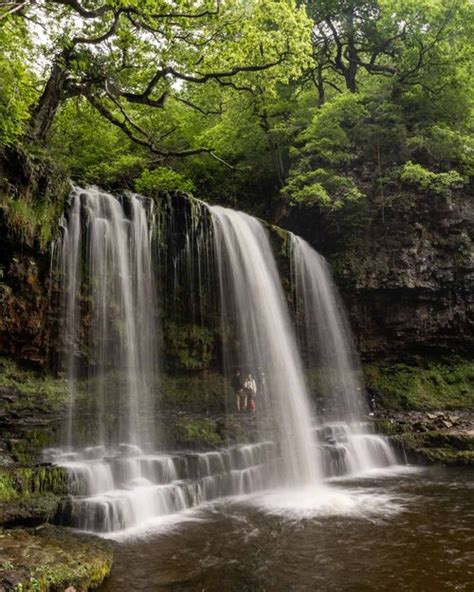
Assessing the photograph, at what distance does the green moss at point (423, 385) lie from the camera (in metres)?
17.2

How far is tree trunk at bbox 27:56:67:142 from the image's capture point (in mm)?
12438

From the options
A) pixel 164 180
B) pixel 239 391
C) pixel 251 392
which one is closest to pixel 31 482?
pixel 251 392

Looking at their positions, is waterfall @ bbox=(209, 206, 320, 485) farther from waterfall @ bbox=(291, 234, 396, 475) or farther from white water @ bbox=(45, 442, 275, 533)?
white water @ bbox=(45, 442, 275, 533)

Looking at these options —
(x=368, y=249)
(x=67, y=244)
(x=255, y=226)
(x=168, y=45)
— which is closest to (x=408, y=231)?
(x=368, y=249)

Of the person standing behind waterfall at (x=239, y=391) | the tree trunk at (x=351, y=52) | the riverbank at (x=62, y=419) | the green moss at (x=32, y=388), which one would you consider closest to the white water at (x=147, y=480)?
the riverbank at (x=62, y=419)

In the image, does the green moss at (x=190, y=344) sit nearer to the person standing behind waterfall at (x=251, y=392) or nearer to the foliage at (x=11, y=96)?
the person standing behind waterfall at (x=251, y=392)

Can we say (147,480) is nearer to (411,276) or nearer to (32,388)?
(32,388)

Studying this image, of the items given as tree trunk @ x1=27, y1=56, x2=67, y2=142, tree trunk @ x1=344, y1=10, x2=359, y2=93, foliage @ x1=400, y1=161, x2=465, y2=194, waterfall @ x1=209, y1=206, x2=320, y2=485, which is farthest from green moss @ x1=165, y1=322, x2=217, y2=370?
tree trunk @ x1=344, y1=10, x2=359, y2=93

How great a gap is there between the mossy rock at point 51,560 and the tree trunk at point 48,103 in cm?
1022

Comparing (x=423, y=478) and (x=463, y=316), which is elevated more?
(x=463, y=316)

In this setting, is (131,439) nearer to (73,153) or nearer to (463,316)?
(73,153)

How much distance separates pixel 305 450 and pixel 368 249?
9110mm

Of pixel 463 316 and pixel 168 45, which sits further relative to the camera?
pixel 463 316

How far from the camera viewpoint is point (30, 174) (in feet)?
35.4
